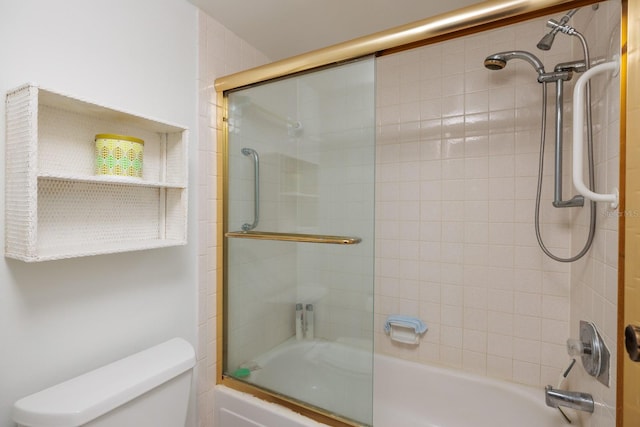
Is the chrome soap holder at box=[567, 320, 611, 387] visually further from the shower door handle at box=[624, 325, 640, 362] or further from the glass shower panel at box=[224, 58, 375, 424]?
the glass shower panel at box=[224, 58, 375, 424]

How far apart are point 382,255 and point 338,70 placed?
1121 mm

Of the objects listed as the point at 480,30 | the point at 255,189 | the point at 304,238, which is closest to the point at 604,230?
the point at 480,30

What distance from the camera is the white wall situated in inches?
35.1

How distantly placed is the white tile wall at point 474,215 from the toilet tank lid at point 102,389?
1.24 meters

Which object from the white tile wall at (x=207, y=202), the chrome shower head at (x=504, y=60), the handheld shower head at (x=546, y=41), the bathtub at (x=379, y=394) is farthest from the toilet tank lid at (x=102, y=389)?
the handheld shower head at (x=546, y=41)

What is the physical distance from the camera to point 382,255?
1.93m

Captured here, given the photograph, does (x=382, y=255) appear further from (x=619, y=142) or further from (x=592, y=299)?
(x=619, y=142)

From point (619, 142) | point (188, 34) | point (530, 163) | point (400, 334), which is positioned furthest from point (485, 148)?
point (188, 34)

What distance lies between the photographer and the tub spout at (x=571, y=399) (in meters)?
1.11

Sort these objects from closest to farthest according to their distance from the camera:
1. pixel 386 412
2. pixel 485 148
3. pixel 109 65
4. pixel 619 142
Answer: pixel 619 142, pixel 109 65, pixel 485 148, pixel 386 412

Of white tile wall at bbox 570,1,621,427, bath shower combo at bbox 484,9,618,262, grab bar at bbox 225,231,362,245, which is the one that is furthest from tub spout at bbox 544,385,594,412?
grab bar at bbox 225,231,362,245

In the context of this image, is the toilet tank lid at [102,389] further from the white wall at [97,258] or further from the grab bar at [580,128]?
the grab bar at [580,128]

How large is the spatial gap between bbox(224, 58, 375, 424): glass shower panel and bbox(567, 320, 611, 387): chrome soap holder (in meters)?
0.73

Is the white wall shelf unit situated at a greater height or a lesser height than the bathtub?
greater
